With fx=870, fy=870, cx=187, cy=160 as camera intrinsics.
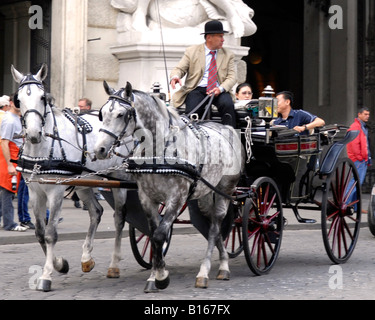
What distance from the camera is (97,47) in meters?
14.3

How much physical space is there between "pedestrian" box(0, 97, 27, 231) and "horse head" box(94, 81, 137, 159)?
4500 mm

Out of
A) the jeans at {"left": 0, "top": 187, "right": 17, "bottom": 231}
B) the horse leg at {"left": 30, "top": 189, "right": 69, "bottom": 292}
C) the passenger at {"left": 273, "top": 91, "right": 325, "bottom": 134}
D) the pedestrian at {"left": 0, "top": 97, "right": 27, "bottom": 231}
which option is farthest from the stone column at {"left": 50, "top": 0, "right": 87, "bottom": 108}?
the horse leg at {"left": 30, "top": 189, "right": 69, "bottom": 292}

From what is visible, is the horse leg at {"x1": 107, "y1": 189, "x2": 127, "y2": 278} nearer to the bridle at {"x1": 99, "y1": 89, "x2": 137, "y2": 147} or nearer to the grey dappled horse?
the grey dappled horse

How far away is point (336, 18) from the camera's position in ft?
61.8

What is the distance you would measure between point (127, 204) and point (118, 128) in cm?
170

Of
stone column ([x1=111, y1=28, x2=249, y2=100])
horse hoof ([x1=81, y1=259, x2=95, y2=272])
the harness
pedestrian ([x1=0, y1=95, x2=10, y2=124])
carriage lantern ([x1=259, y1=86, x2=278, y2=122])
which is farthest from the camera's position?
stone column ([x1=111, y1=28, x2=249, y2=100])

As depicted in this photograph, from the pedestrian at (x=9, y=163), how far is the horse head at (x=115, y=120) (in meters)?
4.50

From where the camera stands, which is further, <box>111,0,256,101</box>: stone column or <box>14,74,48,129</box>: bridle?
<box>111,0,256,101</box>: stone column

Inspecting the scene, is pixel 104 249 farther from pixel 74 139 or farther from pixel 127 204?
pixel 74 139

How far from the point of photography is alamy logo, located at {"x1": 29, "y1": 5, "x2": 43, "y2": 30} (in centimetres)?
1459

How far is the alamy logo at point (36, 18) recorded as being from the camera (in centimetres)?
1459

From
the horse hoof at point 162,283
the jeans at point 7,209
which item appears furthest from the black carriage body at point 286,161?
the jeans at point 7,209

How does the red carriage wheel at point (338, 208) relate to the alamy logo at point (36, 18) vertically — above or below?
below

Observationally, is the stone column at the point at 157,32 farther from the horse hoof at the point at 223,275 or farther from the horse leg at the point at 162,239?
the horse leg at the point at 162,239
